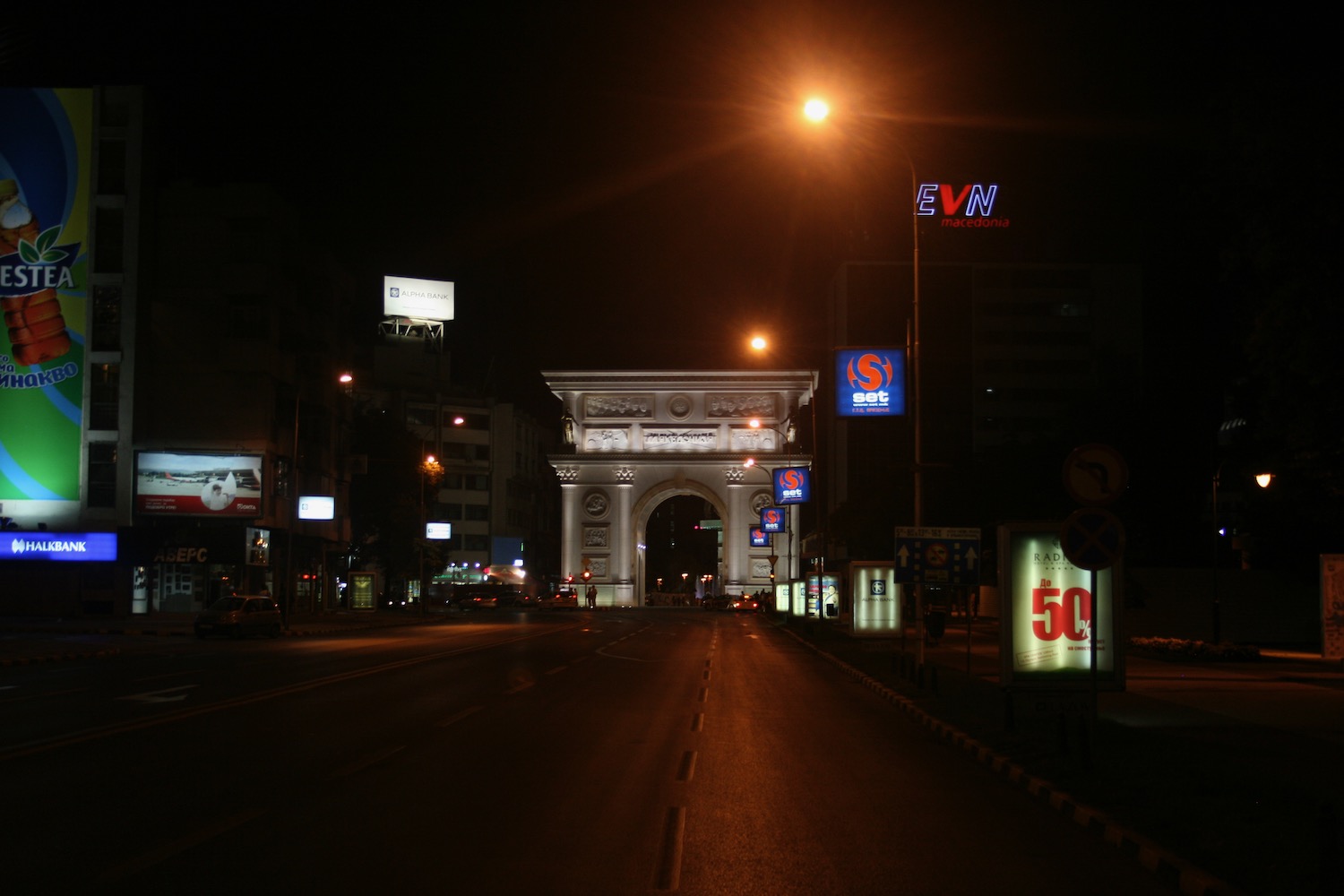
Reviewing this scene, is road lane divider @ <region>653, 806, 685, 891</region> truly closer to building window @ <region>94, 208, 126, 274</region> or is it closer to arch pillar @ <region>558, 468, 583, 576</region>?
building window @ <region>94, 208, 126, 274</region>

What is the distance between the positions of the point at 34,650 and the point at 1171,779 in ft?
95.2

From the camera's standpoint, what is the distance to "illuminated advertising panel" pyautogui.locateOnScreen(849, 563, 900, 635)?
1556 inches

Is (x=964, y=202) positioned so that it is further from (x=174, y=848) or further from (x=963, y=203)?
(x=174, y=848)

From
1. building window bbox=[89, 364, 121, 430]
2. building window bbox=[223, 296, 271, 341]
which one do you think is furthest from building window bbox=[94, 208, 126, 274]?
building window bbox=[223, 296, 271, 341]

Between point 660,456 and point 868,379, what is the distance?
226 ft

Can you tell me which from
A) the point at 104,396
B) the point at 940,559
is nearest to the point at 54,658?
the point at 940,559

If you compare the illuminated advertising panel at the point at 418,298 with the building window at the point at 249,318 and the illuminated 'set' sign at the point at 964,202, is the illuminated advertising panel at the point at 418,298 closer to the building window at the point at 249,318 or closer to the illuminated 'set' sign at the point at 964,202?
the illuminated 'set' sign at the point at 964,202

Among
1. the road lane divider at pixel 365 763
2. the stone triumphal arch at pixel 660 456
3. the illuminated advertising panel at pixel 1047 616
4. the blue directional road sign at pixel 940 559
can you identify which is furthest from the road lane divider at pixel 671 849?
the stone triumphal arch at pixel 660 456

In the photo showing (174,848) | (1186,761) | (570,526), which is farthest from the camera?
(570,526)

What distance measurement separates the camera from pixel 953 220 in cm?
11400

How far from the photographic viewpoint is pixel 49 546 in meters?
50.3

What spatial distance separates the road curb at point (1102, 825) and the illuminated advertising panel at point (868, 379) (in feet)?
31.9

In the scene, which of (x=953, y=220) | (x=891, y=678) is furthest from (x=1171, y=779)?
(x=953, y=220)

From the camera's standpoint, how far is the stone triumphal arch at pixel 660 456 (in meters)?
94.0
